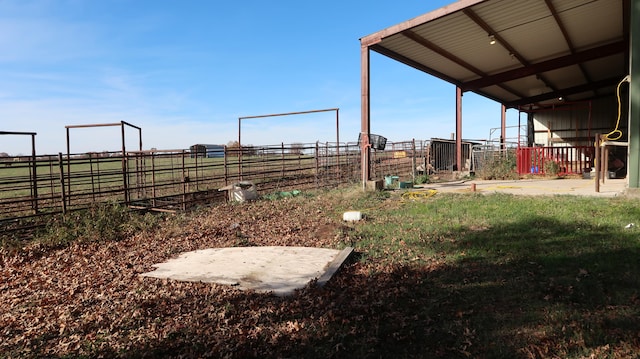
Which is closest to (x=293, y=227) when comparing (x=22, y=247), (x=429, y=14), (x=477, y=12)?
(x=22, y=247)

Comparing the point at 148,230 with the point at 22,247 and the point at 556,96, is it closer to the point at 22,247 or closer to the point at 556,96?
the point at 22,247

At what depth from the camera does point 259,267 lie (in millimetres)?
5770

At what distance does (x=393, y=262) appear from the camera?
558 centimetres

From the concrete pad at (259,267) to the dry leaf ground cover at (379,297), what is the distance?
0.23m

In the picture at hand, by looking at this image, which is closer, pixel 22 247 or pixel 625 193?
pixel 22 247

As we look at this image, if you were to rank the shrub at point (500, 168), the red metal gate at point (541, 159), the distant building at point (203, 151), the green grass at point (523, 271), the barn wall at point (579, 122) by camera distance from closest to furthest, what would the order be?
the green grass at point (523, 271) → the distant building at point (203, 151) → the shrub at point (500, 168) → the red metal gate at point (541, 159) → the barn wall at point (579, 122)

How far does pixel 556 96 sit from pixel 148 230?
2187 centimetres

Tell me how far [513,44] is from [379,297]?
12.8m

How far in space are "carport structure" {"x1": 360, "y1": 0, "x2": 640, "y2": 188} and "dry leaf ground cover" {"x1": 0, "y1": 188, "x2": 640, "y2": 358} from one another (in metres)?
4.60

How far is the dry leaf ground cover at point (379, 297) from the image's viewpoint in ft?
11.1

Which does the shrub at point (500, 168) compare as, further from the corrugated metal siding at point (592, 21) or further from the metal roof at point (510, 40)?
the corrugated metal siding at point (592, 21)

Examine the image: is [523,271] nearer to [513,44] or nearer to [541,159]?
[513,44]

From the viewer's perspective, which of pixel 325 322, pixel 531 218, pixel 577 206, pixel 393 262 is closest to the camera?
pixel 325 322

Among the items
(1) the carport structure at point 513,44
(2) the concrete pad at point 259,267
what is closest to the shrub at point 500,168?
(1) the carport structure at point 513,44
